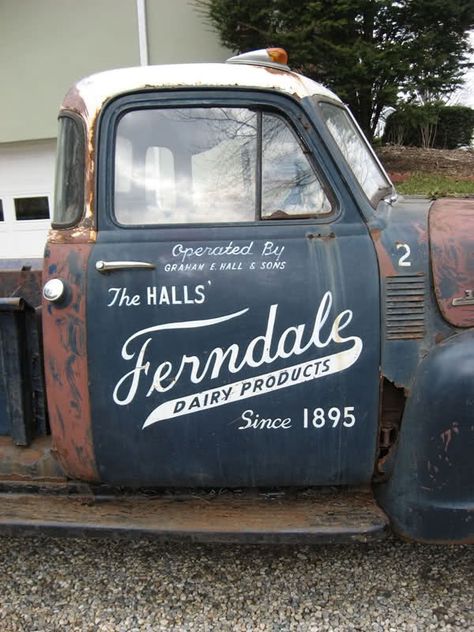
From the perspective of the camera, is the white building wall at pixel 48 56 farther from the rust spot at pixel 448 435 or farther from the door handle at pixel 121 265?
the rust spot at pixel 448 435

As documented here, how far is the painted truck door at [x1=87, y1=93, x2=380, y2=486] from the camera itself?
2246mm

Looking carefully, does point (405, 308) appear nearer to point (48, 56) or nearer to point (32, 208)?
point (32, 208)

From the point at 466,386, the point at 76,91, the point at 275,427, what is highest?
the point at 76,91

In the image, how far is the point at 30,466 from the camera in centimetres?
257

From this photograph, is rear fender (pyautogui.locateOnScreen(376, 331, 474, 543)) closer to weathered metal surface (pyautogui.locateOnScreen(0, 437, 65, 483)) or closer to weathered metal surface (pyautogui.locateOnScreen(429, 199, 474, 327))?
weathered metal surface (pyautogui.locateOnScreen(429, 199, 474, 327))

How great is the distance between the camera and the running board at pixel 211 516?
2234mm

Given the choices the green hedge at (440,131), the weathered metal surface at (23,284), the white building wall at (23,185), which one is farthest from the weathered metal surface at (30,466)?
the green hedge at (440,131)

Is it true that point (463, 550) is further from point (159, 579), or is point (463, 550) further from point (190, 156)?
point (190, 156)

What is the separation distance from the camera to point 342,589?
2576 millimetres

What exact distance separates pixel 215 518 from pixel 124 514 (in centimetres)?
39

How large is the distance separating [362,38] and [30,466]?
8.93 m

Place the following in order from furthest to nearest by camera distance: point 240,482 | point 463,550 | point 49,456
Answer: point 463,550 → point 49,456 → point 240,482

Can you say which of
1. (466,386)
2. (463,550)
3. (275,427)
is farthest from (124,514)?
(463,550)

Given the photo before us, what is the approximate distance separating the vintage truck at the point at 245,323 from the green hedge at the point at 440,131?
336 inches
